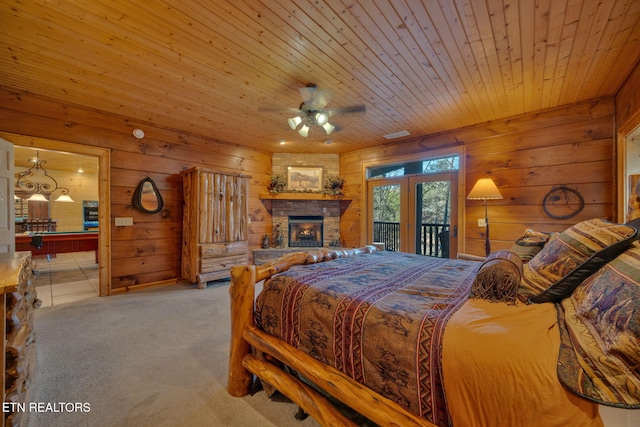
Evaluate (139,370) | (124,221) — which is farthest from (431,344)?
(124,221)

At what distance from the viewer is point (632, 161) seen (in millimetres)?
2594

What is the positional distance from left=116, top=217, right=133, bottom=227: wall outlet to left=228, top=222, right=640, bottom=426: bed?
3040 millimetres

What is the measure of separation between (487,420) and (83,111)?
15.9ft

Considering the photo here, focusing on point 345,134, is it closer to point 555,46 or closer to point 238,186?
point 238,186

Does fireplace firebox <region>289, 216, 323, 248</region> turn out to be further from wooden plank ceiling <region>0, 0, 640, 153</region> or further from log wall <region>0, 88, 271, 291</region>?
wooden plank ceiling <region>0, 0, 640, 153</region>

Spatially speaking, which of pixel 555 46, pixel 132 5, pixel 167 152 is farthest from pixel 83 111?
pixel 555 46

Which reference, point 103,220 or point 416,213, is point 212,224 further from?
point 416,213

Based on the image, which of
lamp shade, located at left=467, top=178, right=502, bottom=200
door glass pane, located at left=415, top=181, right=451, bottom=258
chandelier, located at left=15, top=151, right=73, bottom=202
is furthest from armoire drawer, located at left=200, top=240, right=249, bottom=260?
chandelier, located at left=15, top=151, right=73, bottom=202

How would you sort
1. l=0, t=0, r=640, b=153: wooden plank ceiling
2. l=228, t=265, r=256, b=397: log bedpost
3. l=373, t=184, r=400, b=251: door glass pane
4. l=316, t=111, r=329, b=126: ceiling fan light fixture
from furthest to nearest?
1. l=373, t=184, r=400, b=251: door glass pane
2. l=316, t=111, r=329, b=126: ceiling fan light fixture
3. l=0, t=0, r=640, b=153: wooden plank ceiling
4. l=228, t=265, r=256, b=397: log bedpost

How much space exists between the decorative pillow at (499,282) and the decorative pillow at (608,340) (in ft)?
0.85

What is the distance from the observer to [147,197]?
153 inches

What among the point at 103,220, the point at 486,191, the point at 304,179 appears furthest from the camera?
the point at 304,179

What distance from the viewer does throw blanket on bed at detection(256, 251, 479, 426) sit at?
985mm

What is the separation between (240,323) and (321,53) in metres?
2.20
